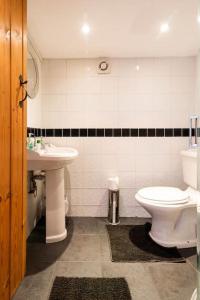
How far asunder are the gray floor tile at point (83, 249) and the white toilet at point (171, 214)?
55 centimetres

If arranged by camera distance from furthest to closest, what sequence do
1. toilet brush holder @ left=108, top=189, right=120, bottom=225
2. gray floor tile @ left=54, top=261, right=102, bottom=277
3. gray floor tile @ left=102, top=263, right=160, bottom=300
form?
toilet brush holder @ left=108, top=189, right=120, bottom=225, gray floor tile @ left=54, top=261, right=102, bottom=277, gray floor tile @ left=102, top=263, right=160, bottom=300

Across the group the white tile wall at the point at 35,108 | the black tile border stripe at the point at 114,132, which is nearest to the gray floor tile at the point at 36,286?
the white tile wall at the point at 35,108

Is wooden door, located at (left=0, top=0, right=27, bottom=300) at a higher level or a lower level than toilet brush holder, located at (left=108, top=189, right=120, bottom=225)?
higher

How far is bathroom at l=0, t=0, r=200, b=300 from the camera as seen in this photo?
1482 millimetres

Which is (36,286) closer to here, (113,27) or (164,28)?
(113,27)

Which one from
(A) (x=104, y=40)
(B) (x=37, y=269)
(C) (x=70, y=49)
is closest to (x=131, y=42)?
(A) (x=104, y=40)

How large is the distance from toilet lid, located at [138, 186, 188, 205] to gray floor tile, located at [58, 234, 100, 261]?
607mm

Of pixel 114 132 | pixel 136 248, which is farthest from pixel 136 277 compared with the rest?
pixel 114 132

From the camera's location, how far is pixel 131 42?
6.88 ft

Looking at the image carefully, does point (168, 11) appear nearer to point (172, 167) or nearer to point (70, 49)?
point (70, 49)

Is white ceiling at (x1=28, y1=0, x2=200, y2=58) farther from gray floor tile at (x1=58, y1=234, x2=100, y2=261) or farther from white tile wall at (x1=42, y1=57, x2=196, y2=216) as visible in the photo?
gray floor tile at (x1=58, y1=234, x2=100, y2=261)

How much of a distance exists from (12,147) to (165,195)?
4.32ft

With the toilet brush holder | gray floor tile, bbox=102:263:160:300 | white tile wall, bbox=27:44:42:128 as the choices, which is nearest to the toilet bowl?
gray floor tile, bbox=102:263:160:300

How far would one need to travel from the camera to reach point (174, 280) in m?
1.41
